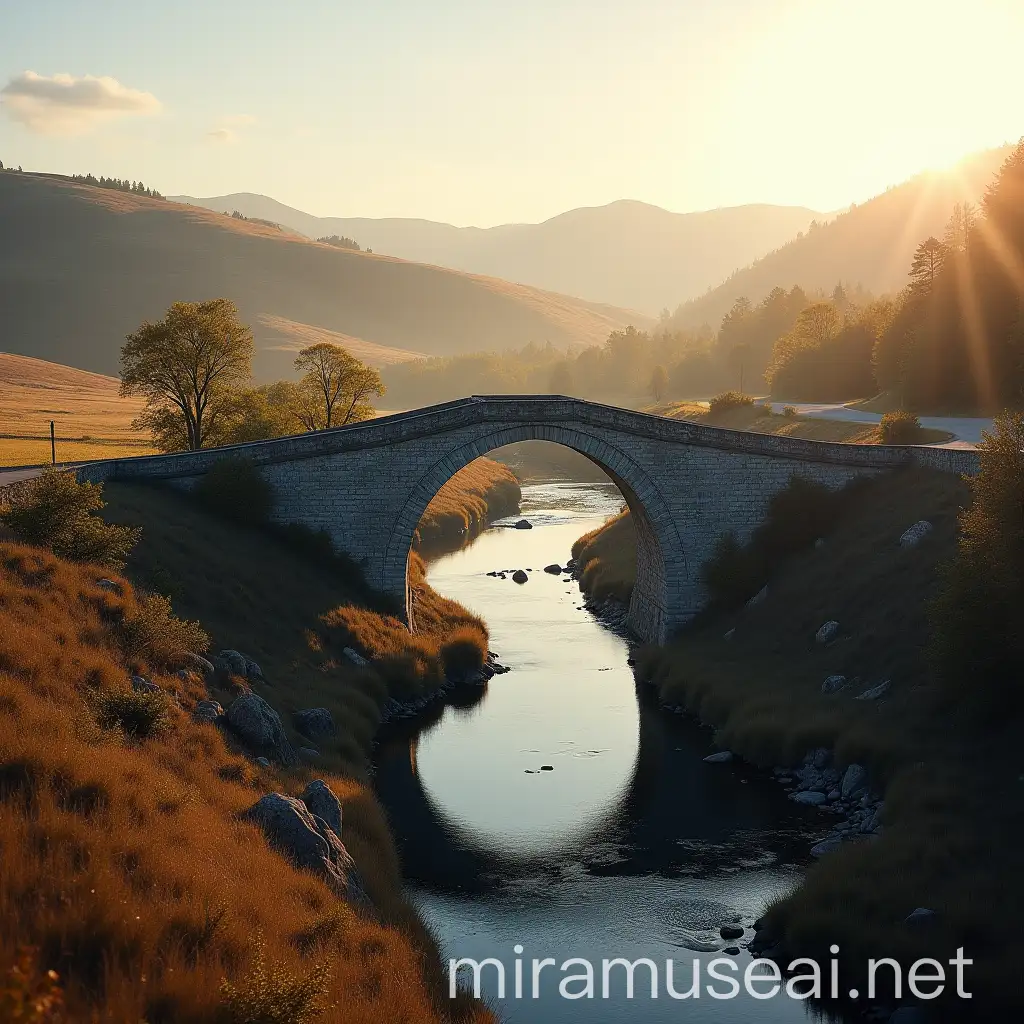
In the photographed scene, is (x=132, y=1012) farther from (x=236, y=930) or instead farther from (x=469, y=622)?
(x=469, y=622)

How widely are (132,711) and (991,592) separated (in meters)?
20.1

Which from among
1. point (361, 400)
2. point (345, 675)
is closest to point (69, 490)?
point (345, 675)

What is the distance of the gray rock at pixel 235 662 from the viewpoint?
31.9m

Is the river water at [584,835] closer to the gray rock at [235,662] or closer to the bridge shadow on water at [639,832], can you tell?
the bridge shadow on water at [639,832]

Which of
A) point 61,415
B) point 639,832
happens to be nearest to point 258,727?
point 639,832

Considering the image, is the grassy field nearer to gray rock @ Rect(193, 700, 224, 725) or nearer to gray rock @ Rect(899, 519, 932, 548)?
gray rock @ Rect(193, 700, 224, 725)

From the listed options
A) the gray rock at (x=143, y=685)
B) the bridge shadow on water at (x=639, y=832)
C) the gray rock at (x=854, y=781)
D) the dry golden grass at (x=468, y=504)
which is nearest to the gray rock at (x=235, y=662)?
the bridge shadow on water at (x=639, y=832)

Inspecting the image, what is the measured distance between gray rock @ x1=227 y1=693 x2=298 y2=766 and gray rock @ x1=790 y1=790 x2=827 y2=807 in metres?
13.7

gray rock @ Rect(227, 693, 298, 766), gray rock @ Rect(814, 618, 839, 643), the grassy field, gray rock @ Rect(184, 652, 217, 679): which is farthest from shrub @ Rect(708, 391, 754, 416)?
gray rock @ Rect(227, 693, 298, 766)

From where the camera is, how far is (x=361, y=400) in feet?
238

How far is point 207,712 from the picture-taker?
26.7 m

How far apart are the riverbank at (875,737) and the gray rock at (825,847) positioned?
5cm

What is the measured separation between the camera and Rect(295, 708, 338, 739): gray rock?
3152cm

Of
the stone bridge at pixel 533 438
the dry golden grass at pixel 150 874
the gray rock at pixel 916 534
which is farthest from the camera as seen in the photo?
the stone bridge at pixel 533 438
